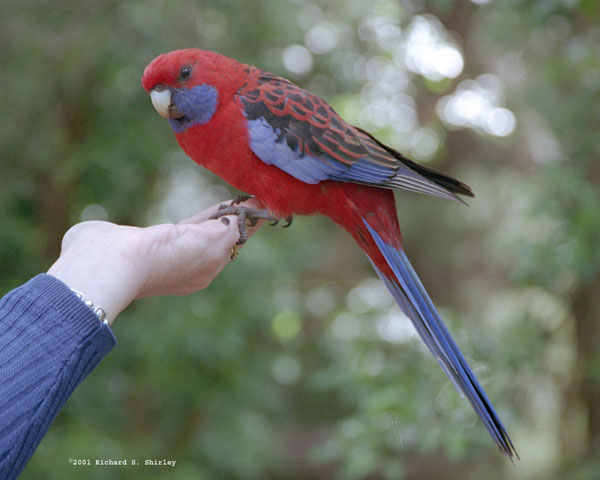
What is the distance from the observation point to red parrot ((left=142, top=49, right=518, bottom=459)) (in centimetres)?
155

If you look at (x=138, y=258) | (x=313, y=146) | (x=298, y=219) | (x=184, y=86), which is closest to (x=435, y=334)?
(x=313, y=146)

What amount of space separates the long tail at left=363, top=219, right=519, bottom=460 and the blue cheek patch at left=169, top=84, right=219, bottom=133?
0.48 metres

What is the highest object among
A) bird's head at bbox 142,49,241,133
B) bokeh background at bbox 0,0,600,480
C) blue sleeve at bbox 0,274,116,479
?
bird's head at bbox 142,49,241,133

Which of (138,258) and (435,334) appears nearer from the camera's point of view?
(138,258)

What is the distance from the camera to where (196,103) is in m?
1.55

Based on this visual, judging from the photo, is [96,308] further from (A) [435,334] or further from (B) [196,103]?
(A) [435,334]

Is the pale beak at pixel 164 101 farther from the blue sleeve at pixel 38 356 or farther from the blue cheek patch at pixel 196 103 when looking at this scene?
the blue sleeve at pixel 38 356

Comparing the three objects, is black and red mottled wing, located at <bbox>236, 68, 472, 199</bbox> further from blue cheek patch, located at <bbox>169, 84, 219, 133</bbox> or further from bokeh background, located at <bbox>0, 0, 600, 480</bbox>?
bokeh background, located at <bbox>0, 0, 600, 480</bbox>

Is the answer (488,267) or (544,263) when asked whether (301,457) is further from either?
(544,263)

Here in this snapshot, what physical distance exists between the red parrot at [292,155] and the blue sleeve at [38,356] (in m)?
0.65

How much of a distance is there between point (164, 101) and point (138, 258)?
1.59 ft

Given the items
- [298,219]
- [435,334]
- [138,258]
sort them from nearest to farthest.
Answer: [138,258] < [435,334] < [298,219]

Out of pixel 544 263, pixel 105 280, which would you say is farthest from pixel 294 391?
pixel 105 280

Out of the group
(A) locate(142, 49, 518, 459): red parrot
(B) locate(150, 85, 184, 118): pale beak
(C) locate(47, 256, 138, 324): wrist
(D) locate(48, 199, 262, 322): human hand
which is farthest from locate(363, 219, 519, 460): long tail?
(C) locate(47, 256, 138, 324): wrist
